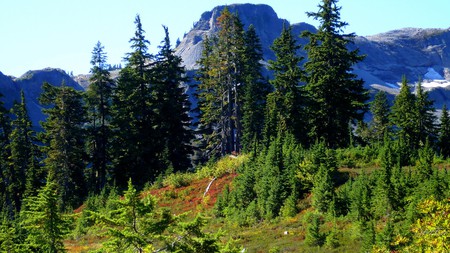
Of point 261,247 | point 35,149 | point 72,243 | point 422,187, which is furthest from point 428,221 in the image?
point 35,149

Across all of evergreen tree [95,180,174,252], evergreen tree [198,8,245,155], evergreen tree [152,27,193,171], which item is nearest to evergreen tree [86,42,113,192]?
evergreen tree [152,27,193,171]

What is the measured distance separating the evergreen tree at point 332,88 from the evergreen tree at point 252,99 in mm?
5162

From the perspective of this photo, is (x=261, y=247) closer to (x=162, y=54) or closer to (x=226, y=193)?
(x=226, y=193)

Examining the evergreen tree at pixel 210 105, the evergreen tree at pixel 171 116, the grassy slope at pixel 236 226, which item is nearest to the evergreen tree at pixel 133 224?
the grassy slope at pixel 236 226

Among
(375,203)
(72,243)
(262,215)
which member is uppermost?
(375,203)

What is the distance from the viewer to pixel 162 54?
45.1 meters

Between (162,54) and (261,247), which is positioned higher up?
(162,54)

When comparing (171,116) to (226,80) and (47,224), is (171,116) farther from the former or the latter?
(47,224)

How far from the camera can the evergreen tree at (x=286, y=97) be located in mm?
33344

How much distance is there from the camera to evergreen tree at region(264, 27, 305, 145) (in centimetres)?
3334

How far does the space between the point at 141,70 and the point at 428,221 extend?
37681mm

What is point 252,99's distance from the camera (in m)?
39.1

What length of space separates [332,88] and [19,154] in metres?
31.0

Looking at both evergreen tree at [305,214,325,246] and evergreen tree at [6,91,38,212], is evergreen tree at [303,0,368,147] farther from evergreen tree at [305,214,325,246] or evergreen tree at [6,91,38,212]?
evergreen tree at [6,91,38,212]
